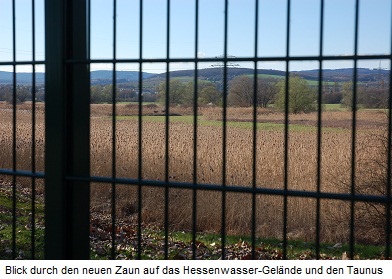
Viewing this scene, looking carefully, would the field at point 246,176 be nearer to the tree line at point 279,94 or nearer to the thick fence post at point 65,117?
the tree line at point 279,94

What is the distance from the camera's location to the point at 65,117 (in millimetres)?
3467

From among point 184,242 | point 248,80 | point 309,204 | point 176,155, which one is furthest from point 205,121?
point 184,242

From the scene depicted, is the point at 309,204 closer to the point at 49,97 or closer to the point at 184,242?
the point at 184,242

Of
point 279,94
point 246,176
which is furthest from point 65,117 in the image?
point 279,94

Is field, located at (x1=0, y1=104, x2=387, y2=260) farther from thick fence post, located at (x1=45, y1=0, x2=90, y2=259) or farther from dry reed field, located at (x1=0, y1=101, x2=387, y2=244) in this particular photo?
thick fence post, located at (x1=45, y1=0, x2=90, y2=259)

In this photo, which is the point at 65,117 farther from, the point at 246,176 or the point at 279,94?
the point at 279,94

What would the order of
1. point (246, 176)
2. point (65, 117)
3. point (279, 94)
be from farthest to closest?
point (279, 94), point (246, 176), point (65, 117)

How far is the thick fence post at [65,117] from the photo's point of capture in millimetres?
3467

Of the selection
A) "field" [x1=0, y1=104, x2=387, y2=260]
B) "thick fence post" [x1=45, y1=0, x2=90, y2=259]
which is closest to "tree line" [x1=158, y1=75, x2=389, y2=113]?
"field" [x1=0, y1=104, x2=387, y2=260]

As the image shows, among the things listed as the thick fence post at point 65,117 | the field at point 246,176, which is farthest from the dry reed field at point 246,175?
the thick fence post at point 65,117

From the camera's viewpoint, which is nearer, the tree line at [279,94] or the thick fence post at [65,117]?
the thick fence post at [65,117]

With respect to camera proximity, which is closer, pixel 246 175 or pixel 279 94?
pixel 246 175
